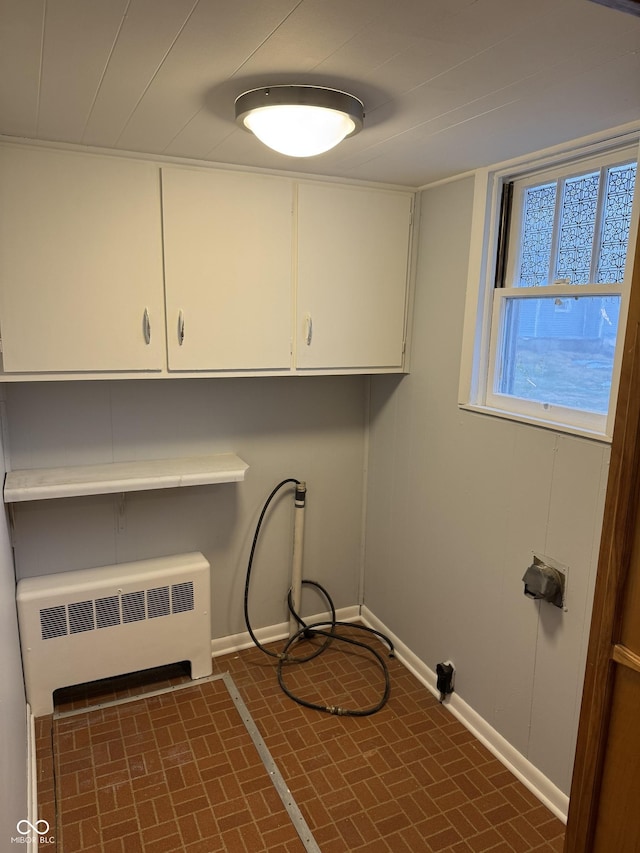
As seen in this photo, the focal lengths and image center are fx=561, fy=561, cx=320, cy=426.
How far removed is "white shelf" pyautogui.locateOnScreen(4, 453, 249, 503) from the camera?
7.13ft

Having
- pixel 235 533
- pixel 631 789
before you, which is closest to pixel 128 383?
pixel 235 533

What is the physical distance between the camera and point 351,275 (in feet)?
8.14

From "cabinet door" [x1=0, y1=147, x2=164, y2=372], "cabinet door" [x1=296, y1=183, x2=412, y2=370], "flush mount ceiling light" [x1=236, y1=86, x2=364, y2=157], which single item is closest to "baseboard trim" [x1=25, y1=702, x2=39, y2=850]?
"cabinet door" [x1=0, y1=147, x2=164, y2=372]

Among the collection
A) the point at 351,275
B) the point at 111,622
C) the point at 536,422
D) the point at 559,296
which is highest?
the point at 351,275

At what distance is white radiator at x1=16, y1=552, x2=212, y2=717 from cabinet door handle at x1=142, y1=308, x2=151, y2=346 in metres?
1.04

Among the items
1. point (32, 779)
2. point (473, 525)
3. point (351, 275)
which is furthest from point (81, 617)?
point (351, 275)

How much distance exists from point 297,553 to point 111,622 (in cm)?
94

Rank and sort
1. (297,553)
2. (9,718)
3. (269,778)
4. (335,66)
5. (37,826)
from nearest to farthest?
(335,66) → (9,718) → (37,826) → (269,778) → (297,553)

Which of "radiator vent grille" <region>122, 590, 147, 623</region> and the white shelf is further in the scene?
"radiator vent grille" <region>122, 590, 147, 623</region>

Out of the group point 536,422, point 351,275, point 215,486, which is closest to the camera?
point 536,422

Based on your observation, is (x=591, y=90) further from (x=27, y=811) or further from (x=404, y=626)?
(x=27, y=811)

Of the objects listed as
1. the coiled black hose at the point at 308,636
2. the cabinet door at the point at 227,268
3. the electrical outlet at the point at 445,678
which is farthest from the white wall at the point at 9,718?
the electrical outlet at the point at 445,678

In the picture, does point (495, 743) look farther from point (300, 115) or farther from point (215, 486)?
point (300, 115)

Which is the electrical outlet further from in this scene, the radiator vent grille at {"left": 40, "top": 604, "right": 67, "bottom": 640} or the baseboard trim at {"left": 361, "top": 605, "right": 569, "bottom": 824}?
the radiator vent grille at {"left": 40, "top": 604, "right": 67, "bottom": 640}
